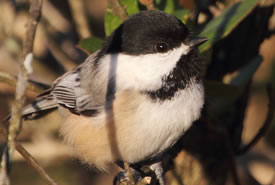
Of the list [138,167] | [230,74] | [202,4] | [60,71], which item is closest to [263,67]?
[230,74]

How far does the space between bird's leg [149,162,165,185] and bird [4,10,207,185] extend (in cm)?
18

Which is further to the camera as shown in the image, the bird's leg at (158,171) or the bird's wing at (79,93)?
the bird's leg at (158,171)

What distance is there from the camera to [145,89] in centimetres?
191

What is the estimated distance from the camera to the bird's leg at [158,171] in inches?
87.4

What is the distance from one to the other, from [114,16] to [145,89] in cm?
48

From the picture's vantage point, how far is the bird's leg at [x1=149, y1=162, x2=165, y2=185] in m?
2.22

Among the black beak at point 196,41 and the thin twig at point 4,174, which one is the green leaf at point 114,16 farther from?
the thin twig at point 4,174

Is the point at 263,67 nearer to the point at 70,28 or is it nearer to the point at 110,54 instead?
the point at 110,54

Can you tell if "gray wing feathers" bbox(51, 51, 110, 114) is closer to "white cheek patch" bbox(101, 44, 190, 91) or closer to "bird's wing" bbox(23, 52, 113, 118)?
"bird's wing" bbox(23, 52, 113, 118)

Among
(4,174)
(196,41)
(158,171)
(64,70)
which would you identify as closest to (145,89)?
(196,41)

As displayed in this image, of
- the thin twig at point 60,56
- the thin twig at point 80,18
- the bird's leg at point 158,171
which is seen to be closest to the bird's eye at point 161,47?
the bird's leg at point 158,171

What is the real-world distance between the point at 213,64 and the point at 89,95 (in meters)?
0.75

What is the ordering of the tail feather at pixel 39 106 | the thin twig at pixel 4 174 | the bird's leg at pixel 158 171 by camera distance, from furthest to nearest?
the tail feather at pixel 39 106 < the bird's leg at pixel 158 171 < the thin twig at pixel 4 174

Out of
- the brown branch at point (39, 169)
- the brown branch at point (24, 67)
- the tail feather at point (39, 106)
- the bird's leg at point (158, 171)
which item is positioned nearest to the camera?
the brown branch at point (24, 67)
